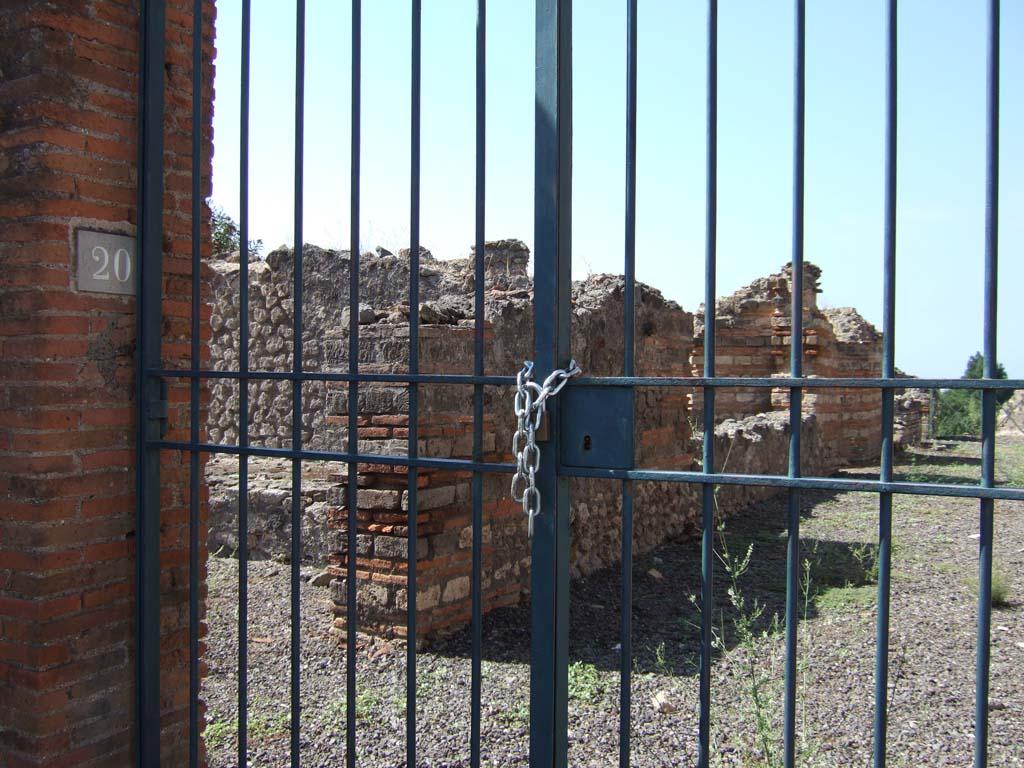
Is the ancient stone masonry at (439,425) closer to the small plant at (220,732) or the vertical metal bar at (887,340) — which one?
the small plant at (220,732)

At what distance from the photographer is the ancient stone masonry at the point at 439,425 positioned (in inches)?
192

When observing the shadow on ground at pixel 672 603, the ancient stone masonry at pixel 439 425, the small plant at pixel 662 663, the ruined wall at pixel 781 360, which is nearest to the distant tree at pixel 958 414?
the ruined wall at pixel 781 360

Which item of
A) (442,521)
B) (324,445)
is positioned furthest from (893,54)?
(324,445)

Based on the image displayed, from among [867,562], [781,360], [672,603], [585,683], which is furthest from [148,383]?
[781,360]

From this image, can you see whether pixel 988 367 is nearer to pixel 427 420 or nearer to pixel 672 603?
pixel 427 420

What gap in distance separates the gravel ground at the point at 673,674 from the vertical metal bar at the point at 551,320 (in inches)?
58.1

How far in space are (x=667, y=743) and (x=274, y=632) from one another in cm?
260

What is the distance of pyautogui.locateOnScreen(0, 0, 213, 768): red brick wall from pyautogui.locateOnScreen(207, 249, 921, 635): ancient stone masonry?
82 centimetres

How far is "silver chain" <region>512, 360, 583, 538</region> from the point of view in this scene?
6.06 feet

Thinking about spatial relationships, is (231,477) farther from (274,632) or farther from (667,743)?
(667,743)

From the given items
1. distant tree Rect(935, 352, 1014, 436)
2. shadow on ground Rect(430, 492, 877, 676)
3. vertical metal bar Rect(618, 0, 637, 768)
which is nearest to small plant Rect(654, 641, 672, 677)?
shadow on ground Rect(430, 492, 877, 676)

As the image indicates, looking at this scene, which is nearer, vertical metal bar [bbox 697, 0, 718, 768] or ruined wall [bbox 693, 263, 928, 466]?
vertical metal bar [bbox 697, 0, 718, 768]

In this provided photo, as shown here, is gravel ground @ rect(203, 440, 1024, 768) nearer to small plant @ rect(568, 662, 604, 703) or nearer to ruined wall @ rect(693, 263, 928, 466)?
small plant @ rect(568, 662, 604, 703)

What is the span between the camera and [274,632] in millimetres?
5195
